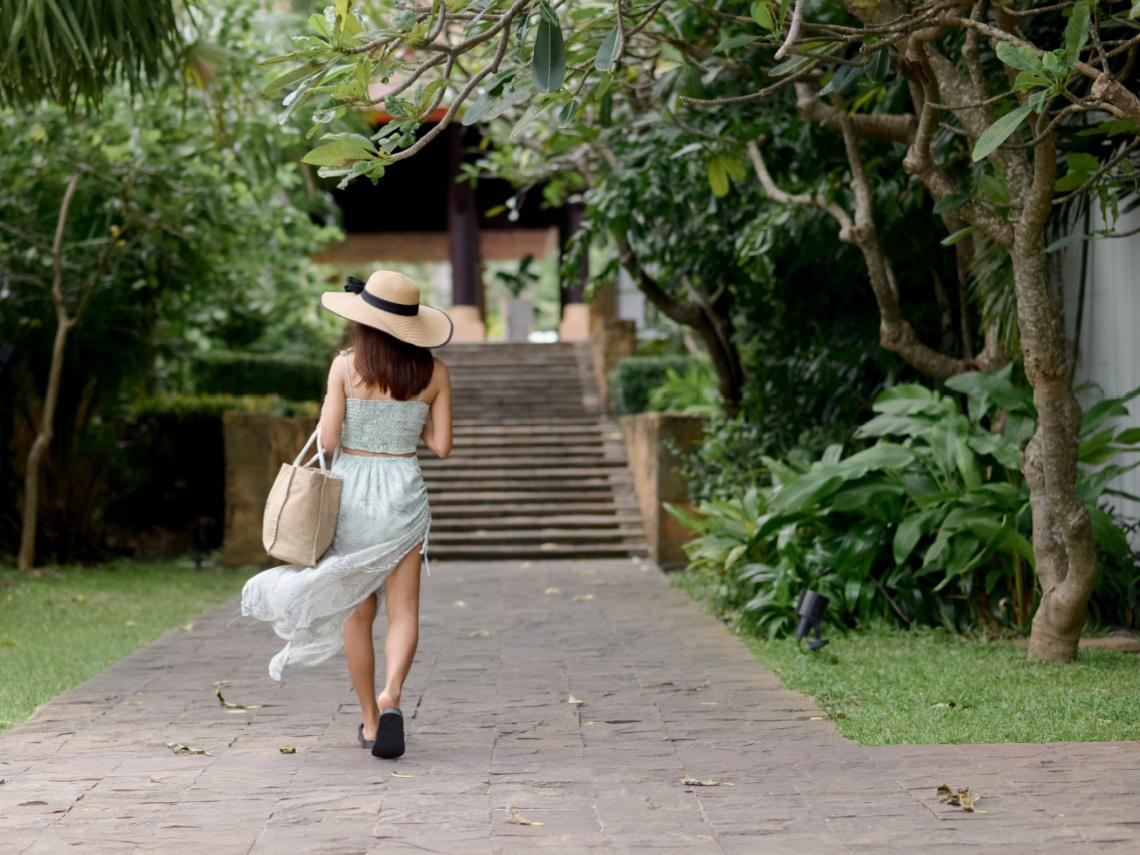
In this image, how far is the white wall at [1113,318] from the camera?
7.69 m

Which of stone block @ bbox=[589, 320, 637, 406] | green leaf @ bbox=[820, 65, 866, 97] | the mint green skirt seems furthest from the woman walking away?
stone block @ bbox=[589, 320, 637, 406]

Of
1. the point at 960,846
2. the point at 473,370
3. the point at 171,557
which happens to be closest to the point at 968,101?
the point at 960,846

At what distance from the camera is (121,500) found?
42.4ft

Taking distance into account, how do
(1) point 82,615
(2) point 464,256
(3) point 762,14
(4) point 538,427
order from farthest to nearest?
(2) point 464,256
(4) point 538,427
(1) point 82,615
(3) point 762,14

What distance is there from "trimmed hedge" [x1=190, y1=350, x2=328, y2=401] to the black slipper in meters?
12.4

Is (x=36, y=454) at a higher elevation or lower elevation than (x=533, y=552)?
higher

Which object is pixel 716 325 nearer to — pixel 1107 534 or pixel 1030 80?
pixel 1107 534

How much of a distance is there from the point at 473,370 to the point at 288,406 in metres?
7.21

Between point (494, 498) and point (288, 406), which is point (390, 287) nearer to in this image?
point (288, 406)

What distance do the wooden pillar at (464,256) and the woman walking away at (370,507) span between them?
17.8 m

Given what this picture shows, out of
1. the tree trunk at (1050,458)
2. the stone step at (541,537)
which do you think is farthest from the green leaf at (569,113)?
the stone step at (541,537)

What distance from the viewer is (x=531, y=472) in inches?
583

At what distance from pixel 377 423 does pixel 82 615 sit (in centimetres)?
463

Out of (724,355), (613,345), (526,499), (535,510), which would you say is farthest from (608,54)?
(613,345)
